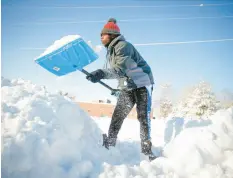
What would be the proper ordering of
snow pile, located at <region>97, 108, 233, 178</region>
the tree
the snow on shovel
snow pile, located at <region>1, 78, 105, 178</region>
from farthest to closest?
the tree → the snow on shovel → snow pile, located at <region>97, 108, 233, 178</region> → snow pile, located at <region>1, 78, 105, 178</region>

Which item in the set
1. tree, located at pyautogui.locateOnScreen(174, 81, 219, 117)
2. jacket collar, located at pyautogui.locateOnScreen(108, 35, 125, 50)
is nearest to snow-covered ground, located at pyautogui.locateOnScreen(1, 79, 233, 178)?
jacket collar, located at pyautogui.locateOnScreen(108, 35, 125, 50)

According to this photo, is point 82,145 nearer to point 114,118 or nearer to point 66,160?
point 66,160

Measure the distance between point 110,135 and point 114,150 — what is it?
18 cm

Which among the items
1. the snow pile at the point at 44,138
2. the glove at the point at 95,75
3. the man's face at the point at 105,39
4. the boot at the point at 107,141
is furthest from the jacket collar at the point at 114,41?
the boot at the point at 107,141

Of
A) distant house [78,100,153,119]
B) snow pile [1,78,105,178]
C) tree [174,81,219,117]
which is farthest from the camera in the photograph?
distant house [78,100,153,119]

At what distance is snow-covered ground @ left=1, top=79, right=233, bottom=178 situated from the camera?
1.54 m

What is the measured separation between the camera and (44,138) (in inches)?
66.9

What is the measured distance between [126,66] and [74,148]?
0.90 metres

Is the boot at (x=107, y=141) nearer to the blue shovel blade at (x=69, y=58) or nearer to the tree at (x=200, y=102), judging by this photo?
the blue shovel blade at (x=69, y=58)

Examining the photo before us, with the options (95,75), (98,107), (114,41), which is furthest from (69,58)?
(98,107)

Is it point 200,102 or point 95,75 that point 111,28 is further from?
point 200,102

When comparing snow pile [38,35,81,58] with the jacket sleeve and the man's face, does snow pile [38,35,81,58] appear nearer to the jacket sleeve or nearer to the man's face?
the man's face

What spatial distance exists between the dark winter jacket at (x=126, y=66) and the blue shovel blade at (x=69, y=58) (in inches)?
9.8

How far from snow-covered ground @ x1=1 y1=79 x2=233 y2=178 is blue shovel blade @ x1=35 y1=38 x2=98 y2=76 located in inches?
12.1
